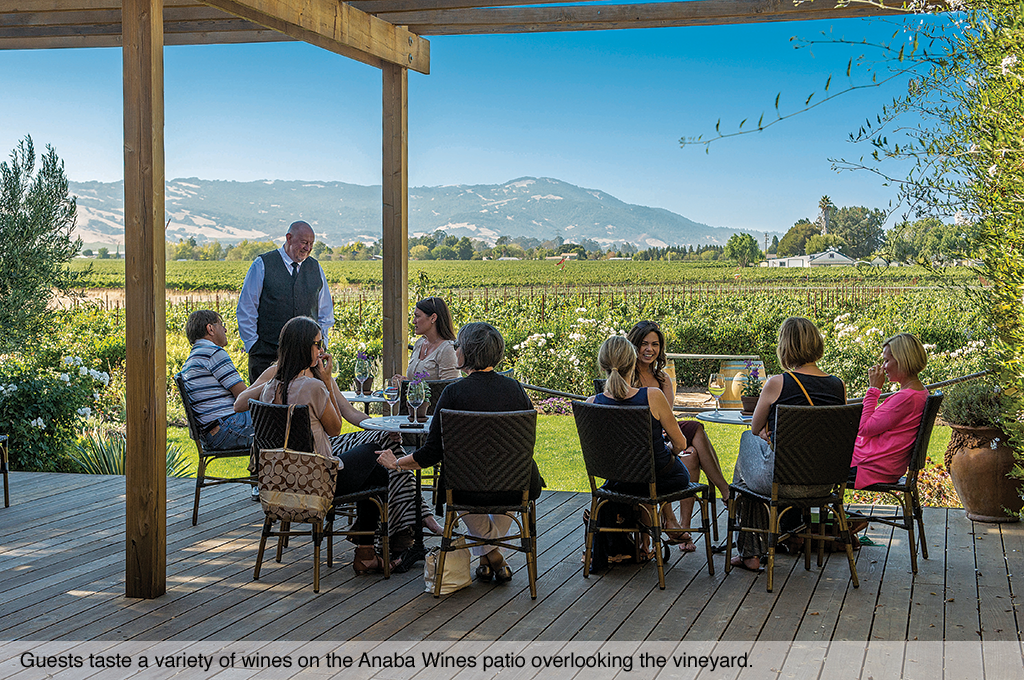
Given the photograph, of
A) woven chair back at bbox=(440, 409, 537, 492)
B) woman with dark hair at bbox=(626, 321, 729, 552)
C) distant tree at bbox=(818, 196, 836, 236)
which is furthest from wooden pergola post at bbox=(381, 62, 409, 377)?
distant tree at bbox=(818, 196, 836, 236)

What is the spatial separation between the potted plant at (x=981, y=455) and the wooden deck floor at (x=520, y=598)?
160mm

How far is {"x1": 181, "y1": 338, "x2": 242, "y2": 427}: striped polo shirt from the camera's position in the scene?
5.19 m

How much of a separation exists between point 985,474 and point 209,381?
435cm

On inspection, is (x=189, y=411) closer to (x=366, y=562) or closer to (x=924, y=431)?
(x=366, y=562)

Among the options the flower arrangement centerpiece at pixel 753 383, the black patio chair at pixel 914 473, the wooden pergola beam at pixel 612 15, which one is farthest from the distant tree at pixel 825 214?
the black patio chair at pixel 914 473

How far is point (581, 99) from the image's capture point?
36625 mm

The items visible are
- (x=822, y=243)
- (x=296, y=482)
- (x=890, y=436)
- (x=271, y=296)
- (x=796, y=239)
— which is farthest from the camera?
(x=796, y=239)

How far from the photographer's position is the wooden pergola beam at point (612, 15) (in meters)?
5.59

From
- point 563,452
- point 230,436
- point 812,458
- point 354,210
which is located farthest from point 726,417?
point 354,210

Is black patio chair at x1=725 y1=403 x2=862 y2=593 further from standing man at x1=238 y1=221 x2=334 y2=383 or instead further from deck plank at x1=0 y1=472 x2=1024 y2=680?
standing man at x1=238 y1=221 x2=334 y2=383

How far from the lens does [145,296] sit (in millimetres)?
3840

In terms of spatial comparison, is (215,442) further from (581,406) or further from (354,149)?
(354,149)

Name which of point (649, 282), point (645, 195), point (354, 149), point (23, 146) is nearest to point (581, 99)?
point (645, 195)

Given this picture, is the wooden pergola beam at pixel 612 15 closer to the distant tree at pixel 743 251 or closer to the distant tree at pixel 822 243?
the distant tree at pixel 822 243
